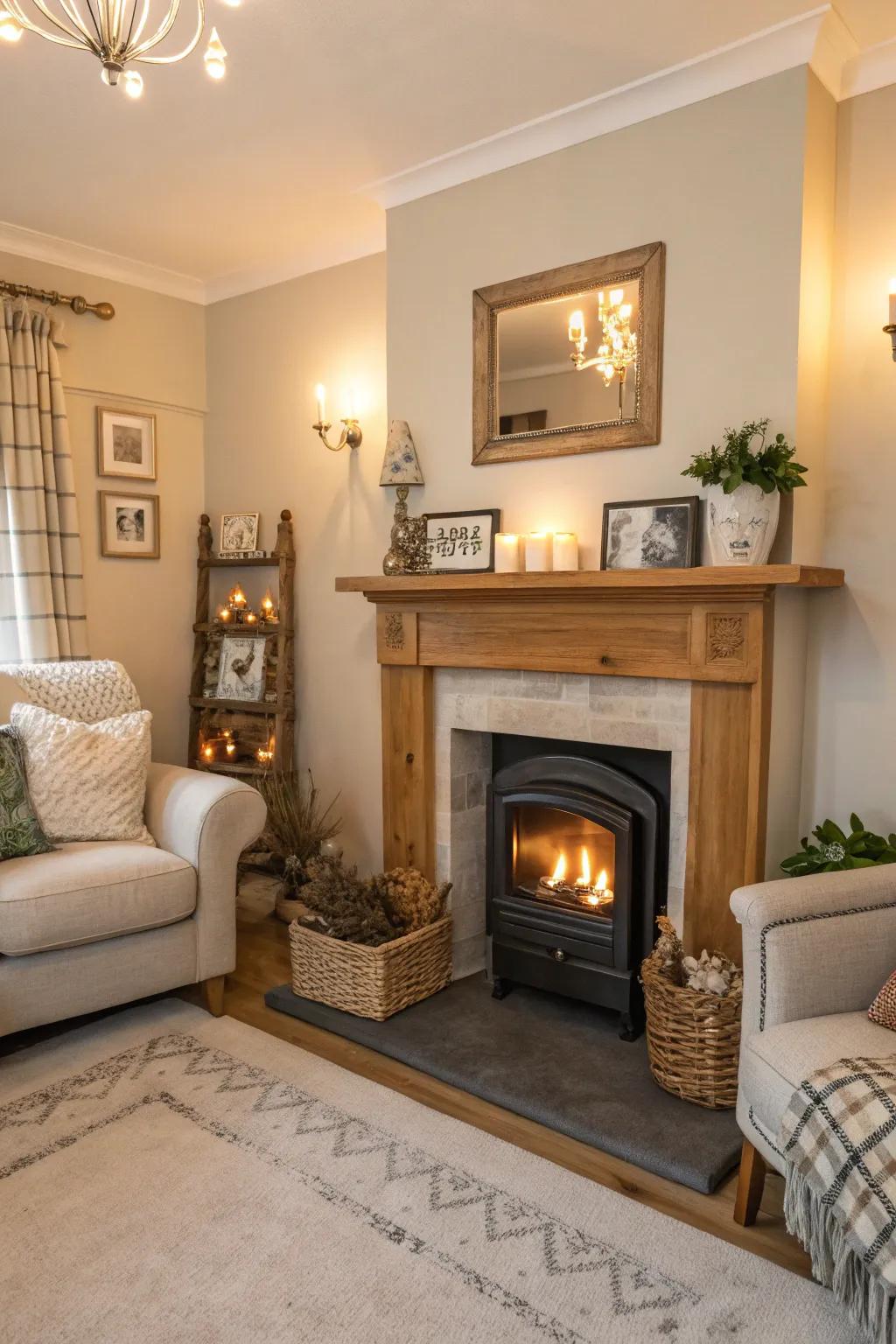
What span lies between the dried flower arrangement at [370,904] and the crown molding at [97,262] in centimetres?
261

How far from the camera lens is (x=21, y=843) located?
2.69 meters

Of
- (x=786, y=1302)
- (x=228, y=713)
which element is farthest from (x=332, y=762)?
(x=786, y=1302)

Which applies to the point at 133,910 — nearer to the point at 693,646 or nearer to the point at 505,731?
the point at 505,731

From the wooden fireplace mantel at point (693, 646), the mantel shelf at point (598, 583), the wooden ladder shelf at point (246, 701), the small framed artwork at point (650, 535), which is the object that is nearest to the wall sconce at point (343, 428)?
the wooden ladder shelf at point (246, 701)

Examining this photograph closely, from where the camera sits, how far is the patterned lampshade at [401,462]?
315 centimetres

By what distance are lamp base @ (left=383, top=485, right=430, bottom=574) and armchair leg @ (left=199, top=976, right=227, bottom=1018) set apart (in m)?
1.39

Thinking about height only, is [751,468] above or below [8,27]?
below

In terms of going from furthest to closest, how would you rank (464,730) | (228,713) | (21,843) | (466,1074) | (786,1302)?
(228,713), (464,730), (21,843), (466,1074), (786,1302)

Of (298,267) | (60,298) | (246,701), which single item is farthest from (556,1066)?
(60,298)

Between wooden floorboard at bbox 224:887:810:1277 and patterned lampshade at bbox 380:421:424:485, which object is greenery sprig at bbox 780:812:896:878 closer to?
wooden floorboard at bbox 224:887:810:1277

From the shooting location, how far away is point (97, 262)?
3.84 metres

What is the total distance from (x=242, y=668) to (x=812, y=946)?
2787mm

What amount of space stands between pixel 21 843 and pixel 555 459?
1.92 m

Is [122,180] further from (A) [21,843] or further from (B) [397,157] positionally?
(A) [21,843]
